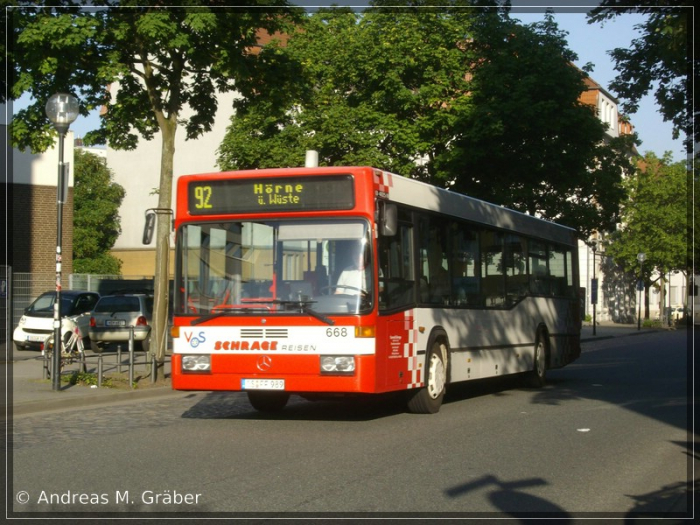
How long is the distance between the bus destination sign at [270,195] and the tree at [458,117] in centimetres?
2212

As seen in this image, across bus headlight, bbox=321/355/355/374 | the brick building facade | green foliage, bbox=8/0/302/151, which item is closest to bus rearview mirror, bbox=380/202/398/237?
bus headlight, bbox=321/355/355/374

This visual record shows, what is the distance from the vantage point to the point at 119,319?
2916cm

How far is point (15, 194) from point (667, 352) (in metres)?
25.2

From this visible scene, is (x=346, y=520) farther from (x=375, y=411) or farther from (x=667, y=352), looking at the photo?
(x=667, y=352)

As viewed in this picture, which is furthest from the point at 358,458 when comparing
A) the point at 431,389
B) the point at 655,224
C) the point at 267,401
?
the point at 655,224

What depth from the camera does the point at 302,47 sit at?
41750 mm

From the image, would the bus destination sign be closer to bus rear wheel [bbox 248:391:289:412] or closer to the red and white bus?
the red and white bus

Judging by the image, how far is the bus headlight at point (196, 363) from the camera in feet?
41.9

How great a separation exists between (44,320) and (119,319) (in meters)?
2.01

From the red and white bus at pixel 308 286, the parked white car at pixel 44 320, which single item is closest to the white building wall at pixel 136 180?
the parked white car at pixel 44 320

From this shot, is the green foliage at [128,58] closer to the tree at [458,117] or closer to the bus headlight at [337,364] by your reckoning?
the bus headlight at [337,364]

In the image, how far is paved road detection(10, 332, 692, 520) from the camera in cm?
777

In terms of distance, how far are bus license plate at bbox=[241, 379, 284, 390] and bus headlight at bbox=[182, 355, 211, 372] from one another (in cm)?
53

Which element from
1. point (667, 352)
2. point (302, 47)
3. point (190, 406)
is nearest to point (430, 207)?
point (190, 406)
